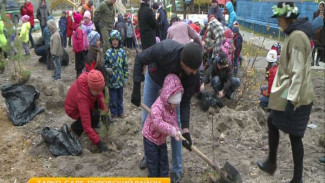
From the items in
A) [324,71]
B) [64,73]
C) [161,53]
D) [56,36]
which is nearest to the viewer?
[161,53]

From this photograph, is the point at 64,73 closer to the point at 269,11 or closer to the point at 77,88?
the point at 77,88

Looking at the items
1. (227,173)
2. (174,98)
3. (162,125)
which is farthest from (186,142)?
(227,173)

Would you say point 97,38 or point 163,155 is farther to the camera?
point 97,38

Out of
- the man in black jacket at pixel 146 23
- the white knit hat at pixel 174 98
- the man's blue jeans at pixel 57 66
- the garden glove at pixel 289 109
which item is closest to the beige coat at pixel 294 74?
the garden glove at pixel 289 109

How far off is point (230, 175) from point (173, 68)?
1.25 meters

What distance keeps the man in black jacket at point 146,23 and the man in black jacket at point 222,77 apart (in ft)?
3.84

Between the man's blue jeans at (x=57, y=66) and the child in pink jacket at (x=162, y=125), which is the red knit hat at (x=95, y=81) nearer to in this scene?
the child in pink jacket at (x=162, y=125)

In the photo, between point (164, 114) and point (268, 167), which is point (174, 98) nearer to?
point (164, 114)

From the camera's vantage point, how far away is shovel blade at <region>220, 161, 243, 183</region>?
10.2 feet

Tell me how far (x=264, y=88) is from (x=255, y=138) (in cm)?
135

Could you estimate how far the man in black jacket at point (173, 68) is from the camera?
8.45 ft

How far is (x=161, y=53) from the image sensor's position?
2.81 m

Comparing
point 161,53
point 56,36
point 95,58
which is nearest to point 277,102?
point 161,53

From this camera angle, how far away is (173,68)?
2.78 metres
